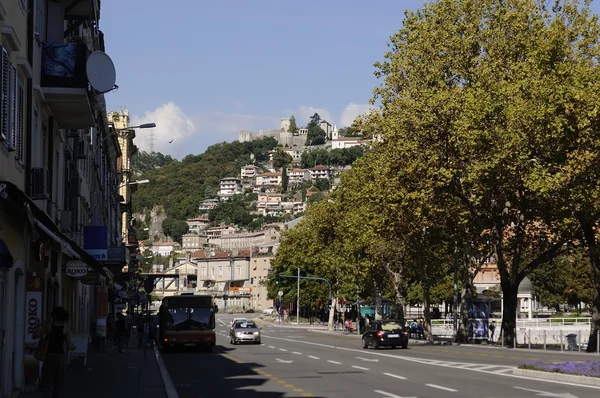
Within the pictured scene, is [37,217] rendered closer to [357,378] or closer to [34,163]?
[34,163]

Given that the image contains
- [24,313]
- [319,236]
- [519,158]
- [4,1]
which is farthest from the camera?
[319,236]

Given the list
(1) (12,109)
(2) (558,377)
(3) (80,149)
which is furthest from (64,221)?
(2) (558,377)

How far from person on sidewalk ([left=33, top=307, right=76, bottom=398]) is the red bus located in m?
30.1

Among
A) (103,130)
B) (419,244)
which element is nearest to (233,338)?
(419,244)

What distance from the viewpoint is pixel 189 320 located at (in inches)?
1916

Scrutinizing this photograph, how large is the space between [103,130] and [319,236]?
28.8 m

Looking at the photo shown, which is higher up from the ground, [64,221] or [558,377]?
[64,221]

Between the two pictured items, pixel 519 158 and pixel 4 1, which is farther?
pixel 519 158

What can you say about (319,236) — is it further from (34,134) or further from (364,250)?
(34,134)

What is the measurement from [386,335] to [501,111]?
1159 centimetres

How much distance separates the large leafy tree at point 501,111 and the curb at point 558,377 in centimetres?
1807

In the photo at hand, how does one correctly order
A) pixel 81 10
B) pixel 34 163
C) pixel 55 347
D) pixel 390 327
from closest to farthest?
pixel 55 347
pixel 34 163
pixel 81 10
pixel 390 327

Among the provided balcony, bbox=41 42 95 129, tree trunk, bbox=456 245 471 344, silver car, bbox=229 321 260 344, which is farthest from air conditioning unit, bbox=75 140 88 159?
tree trunk, bbox=456 245 471 344

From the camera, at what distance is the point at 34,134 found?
25.1m
